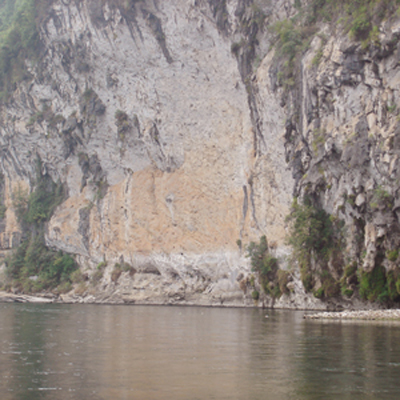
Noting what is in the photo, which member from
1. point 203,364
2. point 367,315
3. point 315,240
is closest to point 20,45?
point 315,240

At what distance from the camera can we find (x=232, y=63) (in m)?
42.1

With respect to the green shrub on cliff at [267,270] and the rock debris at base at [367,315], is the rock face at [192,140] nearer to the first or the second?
the green shrub on cliff at [267,270]

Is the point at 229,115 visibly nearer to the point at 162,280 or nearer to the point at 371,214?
the point at 162,280

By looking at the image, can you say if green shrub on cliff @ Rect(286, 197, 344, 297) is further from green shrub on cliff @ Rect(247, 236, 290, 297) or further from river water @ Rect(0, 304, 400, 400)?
river water @ Rect(0, 304, 400, 400)

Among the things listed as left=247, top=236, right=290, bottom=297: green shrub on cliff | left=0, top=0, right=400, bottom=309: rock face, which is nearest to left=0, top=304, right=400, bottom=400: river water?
left=0, top=0, right=400, bottom=309: rock face

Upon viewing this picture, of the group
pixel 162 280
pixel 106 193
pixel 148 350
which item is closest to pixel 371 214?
pixel 148 350

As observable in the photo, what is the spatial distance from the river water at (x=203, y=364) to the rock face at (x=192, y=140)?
12.3 meters

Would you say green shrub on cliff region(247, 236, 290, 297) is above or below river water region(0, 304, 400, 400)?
above

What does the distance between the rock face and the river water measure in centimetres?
1234

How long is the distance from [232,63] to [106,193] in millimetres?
20276

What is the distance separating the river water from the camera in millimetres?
8758

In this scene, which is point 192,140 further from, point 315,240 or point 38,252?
point 38,252

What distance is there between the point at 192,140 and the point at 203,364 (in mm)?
35838

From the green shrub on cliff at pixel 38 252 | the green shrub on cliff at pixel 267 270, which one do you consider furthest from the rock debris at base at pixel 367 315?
the green shrub on cliff at pixel 38 252
